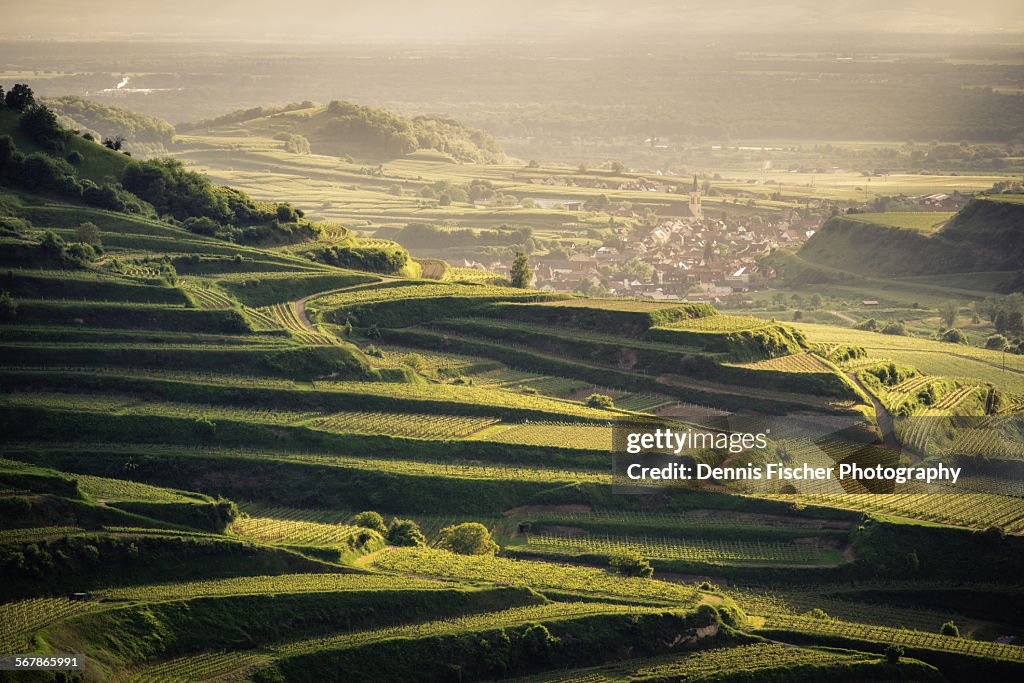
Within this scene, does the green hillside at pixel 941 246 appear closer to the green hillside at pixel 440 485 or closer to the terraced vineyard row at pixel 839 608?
the green hillside at pixel 440 485

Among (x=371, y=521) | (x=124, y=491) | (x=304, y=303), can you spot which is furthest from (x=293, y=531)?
(x=304, y=303)

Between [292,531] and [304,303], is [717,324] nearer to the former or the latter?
[304,303]

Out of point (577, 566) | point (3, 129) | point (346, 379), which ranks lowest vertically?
point (577, 566)

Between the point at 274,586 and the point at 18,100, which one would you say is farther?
the point at 18,100

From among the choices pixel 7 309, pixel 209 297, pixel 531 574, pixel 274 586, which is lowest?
pixel 531 574

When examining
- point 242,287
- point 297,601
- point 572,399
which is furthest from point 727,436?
point 242,287

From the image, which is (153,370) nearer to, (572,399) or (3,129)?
(572,399)

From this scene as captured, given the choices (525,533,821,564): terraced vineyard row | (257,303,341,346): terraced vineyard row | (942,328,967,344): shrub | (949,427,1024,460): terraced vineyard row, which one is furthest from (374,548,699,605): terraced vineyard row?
(942,328,967,344): shrub

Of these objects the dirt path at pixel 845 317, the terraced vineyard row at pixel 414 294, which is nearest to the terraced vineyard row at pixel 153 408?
the terraced vineyard row at pixel 414 294
